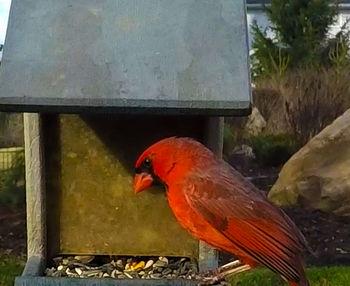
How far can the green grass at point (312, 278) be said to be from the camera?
20.5 feet

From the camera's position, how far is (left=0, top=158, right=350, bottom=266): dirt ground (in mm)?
7180

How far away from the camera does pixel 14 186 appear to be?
861cm

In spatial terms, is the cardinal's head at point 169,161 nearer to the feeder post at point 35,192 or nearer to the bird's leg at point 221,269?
the bird's leg at point 221,269

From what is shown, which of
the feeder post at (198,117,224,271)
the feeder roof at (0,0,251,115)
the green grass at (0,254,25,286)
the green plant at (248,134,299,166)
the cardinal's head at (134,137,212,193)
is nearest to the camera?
the feeder roof at (0,0,251,115)

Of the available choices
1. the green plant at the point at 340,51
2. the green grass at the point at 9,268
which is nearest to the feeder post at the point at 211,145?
the green grass at the point at 9,268

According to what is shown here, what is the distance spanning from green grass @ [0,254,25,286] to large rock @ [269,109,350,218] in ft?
9.13

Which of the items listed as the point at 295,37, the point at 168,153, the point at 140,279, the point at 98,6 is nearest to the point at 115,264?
the point at 140,279

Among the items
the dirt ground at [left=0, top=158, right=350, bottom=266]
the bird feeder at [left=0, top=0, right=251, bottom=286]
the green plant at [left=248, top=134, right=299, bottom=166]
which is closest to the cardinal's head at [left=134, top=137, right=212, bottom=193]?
Answer: the bird feeder at [left=0, top=0, right=251, bottom=286]

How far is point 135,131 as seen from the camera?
138 inches

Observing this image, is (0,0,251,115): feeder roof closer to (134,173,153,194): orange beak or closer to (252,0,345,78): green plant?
(134,173,153,194): orange beak

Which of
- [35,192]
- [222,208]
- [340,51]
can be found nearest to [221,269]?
[222,208]

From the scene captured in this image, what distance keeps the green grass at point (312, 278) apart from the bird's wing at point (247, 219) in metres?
3.34

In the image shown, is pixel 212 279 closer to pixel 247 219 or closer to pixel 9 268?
pixel 247 219

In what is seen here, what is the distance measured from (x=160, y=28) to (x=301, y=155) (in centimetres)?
653
